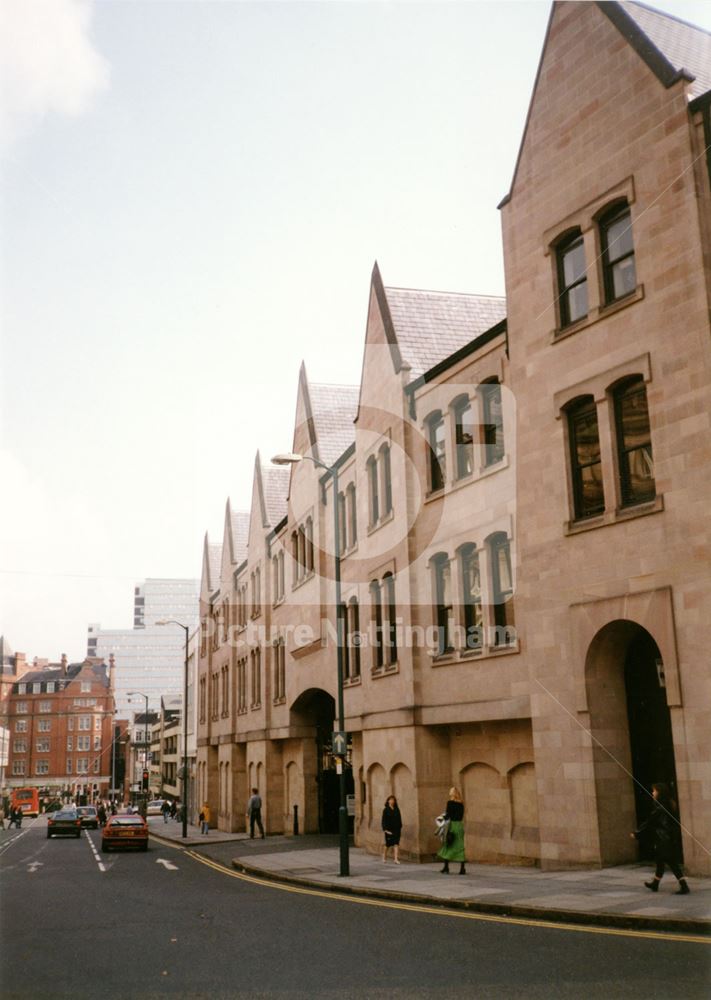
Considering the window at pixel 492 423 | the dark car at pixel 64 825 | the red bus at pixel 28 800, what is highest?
the window at pixel 492 423

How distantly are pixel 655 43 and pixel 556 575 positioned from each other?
10.7m

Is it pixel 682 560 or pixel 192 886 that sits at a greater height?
pixel 682 560

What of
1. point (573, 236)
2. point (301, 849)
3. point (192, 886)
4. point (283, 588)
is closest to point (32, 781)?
point (283, 588)

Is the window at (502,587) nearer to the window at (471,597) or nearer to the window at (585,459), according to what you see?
the window at (471,597)

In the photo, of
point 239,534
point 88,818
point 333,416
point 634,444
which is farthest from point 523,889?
point 88,818

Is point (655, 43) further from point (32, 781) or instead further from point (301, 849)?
point (32, 781)

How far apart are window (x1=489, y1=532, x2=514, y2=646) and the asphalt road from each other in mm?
7538

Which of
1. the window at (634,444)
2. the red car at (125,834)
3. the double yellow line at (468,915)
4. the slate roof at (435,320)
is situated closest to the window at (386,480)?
the slate roof at (435,320)

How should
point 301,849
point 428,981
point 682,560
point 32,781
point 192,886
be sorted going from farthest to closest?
point 32,781 → point 301,849 → point 192,886 → point 682,560 → point 428,981

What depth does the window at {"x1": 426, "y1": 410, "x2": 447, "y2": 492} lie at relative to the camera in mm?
25500

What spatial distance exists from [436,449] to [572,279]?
6.77 m

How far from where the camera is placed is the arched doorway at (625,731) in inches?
718

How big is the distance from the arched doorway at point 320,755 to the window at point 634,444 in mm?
23545

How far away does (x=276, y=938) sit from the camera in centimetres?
1281
